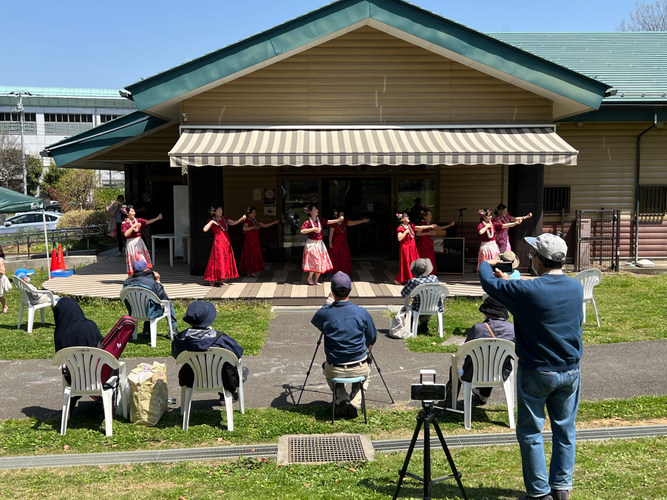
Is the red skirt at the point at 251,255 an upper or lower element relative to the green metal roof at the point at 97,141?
lower

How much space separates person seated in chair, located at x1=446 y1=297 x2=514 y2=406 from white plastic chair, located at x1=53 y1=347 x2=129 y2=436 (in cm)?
330

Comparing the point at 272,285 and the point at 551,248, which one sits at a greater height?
the point at 551,248

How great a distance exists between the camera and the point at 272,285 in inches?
516

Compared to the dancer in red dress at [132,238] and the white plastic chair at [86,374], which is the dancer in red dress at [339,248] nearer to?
the dancer in red dress at [132,238]

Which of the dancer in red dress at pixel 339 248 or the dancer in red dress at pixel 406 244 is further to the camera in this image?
the dancer in red dress at pixel 339 248

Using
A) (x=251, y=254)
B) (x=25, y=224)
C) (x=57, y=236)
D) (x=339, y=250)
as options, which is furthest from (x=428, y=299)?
(x=25, y=224)

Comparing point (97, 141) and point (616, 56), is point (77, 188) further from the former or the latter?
point (616, 56)

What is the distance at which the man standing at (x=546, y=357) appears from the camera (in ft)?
13.8

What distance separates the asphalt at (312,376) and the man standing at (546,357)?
2.57m

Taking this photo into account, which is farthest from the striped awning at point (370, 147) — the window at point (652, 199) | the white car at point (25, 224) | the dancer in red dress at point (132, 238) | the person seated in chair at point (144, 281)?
the white car at point (25, 224)

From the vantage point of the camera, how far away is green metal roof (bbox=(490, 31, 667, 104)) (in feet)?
51.5

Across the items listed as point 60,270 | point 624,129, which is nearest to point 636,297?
point 624,129

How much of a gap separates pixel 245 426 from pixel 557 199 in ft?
40.1

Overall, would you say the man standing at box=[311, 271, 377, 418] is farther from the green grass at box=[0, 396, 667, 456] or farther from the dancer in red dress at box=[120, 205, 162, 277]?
the dancer in red dress at box=[120, 205, 162, 277]
